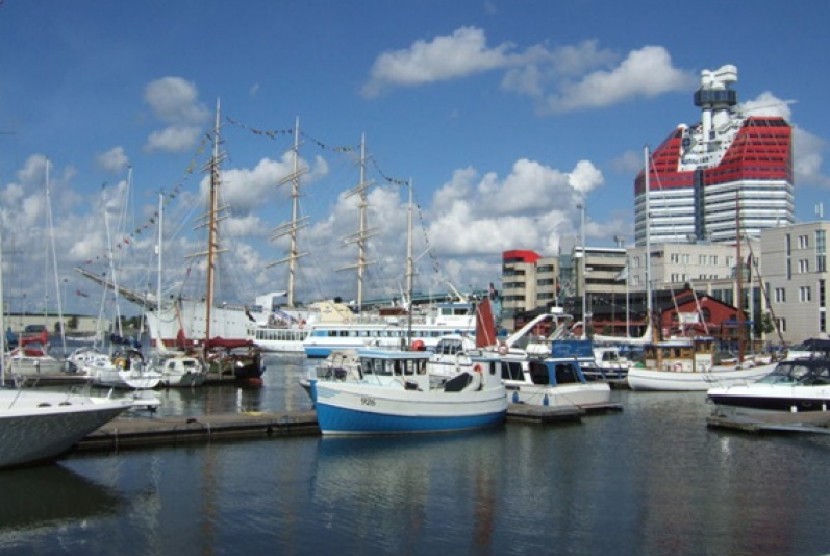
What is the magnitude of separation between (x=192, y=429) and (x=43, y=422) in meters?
7.49

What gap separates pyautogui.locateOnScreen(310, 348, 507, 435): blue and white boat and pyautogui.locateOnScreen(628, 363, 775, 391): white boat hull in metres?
24.5

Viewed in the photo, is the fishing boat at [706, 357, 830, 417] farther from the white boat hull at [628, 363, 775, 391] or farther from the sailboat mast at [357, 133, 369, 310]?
the sailboat mast at [357, 133, 369, 310]

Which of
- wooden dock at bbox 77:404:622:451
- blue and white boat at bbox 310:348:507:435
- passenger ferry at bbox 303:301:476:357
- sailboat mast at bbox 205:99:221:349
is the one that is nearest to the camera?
wooden dock at bbox 77:404:622:451

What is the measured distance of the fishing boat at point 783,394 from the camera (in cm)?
4247

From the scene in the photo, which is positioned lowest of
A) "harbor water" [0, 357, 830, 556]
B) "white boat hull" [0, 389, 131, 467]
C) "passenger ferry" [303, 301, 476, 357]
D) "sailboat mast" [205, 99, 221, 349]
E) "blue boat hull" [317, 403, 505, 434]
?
"harbor water" [0, 357, 830, 556]

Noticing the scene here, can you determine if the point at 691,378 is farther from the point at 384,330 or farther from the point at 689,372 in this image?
the point at 384,330

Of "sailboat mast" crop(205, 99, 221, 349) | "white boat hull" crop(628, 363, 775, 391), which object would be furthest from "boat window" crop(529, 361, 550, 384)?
"sailboat mast" crop(205, 99, 221, 349)

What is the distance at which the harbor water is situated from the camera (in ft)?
66.4

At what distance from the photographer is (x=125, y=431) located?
1233 inches

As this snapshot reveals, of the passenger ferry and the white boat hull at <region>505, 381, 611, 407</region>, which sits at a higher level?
the passenger ferry

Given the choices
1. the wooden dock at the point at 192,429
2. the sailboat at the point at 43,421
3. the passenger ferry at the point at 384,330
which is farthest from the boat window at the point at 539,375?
the passenger ferry at the point at 384,330

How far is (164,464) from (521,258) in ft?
476

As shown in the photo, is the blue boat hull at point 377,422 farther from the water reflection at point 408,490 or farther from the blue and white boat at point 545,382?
the blue and white boat at point 545,382

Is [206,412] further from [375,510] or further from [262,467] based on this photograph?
[375,510]
